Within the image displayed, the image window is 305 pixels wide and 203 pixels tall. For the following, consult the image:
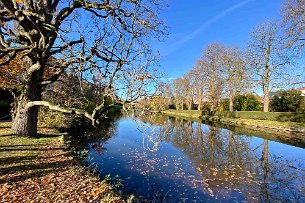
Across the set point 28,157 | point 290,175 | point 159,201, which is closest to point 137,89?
point 159,201

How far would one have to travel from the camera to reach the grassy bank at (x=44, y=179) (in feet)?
17.6

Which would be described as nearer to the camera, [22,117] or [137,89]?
[137,89]

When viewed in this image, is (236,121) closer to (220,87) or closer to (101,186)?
A: (220,87)

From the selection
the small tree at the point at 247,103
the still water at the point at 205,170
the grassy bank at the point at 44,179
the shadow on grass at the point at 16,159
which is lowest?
the still water at the point at 205,170

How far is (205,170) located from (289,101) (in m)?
33.4

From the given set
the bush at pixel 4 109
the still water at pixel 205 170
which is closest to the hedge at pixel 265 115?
the still water at pixel 205 170

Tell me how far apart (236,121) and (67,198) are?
29003 millimetres

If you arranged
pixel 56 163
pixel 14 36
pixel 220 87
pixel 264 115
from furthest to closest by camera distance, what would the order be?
pixel 220 87, pixel 264 115, pixel 14 36, pixel 56 163

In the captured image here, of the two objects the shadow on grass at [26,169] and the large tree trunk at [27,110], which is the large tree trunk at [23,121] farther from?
the shadow on grass at [26,169]

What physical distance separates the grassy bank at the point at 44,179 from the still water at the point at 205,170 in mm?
1475

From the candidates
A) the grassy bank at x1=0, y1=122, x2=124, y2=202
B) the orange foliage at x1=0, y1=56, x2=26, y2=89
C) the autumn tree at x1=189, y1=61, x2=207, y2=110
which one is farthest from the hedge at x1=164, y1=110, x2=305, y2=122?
the orange foliage at x1=0, y1=56, x2=26, y2=89

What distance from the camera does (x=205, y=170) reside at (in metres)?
10.1

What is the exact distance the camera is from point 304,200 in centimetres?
716

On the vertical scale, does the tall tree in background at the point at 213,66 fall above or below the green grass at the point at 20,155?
above
